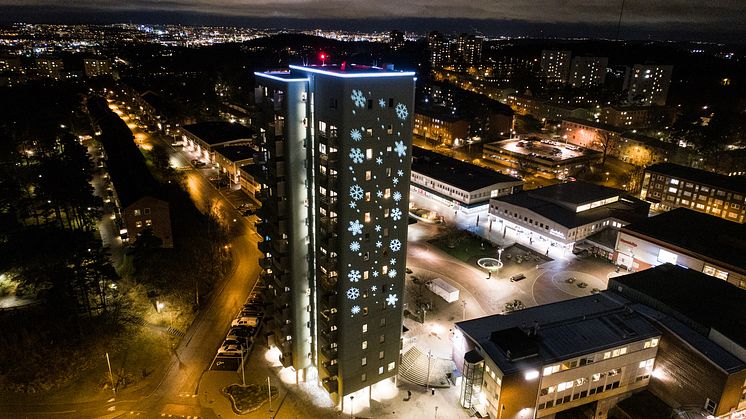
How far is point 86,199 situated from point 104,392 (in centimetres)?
3518

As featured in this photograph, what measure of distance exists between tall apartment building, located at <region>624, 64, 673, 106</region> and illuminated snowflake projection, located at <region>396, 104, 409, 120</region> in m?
167

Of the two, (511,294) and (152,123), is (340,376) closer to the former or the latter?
(511,294)

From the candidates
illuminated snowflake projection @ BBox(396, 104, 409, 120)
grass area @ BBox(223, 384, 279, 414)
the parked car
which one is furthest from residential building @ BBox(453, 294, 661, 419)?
illuminated snowflake projection @ BBox(396, 104, 409, 120)

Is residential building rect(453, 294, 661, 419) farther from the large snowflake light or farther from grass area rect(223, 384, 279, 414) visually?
grass area rect(223, 384, 279, 414)

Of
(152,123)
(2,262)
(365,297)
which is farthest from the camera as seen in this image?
(152,123)

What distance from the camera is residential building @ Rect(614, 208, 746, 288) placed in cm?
5484

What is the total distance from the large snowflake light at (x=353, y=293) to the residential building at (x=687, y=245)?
152 feet

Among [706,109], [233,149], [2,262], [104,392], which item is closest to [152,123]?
[233,149]

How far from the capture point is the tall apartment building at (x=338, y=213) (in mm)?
30766

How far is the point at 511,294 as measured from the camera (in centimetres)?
5603

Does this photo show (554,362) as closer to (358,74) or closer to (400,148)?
(400,148)

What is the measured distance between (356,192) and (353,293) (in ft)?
26.4

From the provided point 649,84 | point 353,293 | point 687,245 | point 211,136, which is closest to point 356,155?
point 353,293

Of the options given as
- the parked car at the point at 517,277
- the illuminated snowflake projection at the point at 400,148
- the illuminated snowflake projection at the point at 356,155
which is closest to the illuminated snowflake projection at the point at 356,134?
the illuminated snowflake projection at the point at 356,155
